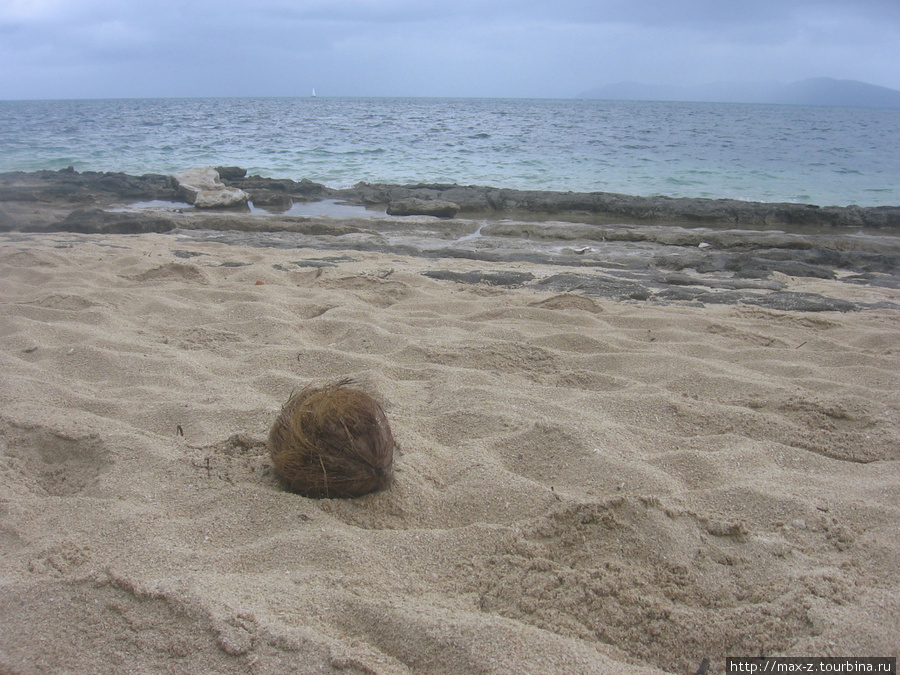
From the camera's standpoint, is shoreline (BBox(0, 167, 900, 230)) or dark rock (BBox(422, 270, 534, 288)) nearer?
dark rock (BBox(422, 270, 534, 288))

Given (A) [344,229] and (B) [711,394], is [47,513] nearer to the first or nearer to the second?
(B) [711,394]

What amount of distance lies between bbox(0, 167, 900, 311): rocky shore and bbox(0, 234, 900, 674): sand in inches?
67.8

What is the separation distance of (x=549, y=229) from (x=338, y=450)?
23.1 ft

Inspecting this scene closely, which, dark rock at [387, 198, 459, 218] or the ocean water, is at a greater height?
the ocean water

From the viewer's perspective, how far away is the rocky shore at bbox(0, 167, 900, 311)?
18.1 ft

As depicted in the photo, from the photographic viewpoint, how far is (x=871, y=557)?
5.72 ft

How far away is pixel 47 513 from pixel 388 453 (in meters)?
1.05

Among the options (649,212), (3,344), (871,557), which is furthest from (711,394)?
(649,212)

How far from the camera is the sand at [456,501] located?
1436 millimetres

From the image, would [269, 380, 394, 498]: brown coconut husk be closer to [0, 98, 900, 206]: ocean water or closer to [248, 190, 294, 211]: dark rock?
[248, 190, 294, 211]: dark rock

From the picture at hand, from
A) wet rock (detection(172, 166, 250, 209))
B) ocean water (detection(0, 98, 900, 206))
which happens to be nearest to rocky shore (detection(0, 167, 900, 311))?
wet rock (detection(172, 166, 250, 209))

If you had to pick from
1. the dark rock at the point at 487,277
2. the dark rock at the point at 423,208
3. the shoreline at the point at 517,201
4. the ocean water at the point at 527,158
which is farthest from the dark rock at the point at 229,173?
the dark rock at the point at 487,277

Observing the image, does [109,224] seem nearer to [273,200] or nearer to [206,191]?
[206,191]

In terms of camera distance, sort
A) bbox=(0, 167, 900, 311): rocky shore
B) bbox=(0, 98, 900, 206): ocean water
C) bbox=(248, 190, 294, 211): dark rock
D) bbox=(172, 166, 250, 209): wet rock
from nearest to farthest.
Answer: bbox=(0, 167, 900, 311): rocky shore
bbox=(172, 166, 250, 209): wet rock
bbox=(248, 190, 294, 211): dark rock
bbox=(0, 98, 900, 206): ocean water
